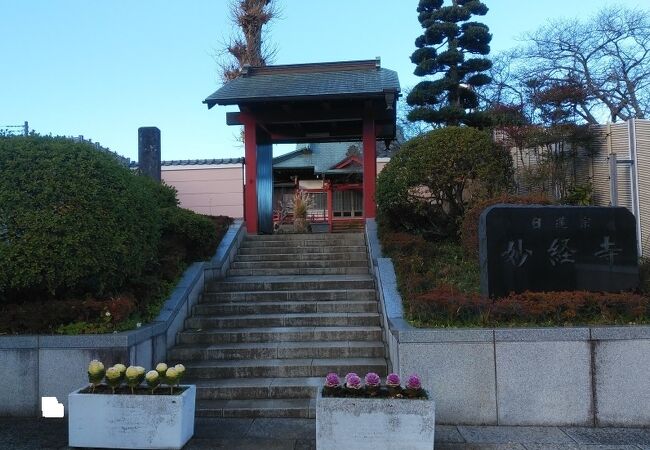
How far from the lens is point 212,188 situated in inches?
570

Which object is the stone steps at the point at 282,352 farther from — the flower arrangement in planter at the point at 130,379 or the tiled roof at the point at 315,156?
the tiled roof at the point at 315,156

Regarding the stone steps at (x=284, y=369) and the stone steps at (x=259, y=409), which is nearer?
the stone steps at (x=259, y=409)

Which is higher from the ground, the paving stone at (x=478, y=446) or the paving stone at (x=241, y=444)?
the paving stone at (x=241, y=444)

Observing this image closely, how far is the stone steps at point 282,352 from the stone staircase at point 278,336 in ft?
0.04

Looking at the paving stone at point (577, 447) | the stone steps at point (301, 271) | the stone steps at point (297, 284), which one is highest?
the stone steps at point (301, 271)

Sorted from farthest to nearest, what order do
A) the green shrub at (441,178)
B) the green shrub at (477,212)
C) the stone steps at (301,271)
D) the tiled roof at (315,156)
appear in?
the tiled roof at (315,156) < the stone steps at (301,271) < the green shrub at (441,178) < the green shrub at (477,212)

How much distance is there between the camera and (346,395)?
4.75 meters

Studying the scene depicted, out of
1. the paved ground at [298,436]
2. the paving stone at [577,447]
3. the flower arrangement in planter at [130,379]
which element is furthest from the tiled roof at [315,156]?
the paving stone at [577,447]

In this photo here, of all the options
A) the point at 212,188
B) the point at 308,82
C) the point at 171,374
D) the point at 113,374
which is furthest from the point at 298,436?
the point at 212,188

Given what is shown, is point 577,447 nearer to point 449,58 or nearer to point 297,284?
point 297,284

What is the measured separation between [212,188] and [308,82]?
3744mm

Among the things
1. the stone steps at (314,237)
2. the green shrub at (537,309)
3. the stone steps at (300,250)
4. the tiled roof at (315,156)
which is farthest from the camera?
the tiled roof at (315,156)

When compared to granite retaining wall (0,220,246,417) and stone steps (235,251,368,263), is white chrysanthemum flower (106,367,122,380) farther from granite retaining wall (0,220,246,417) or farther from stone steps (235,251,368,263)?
stone steps (235,251,368,263)

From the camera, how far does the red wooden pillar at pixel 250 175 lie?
12938 mm
